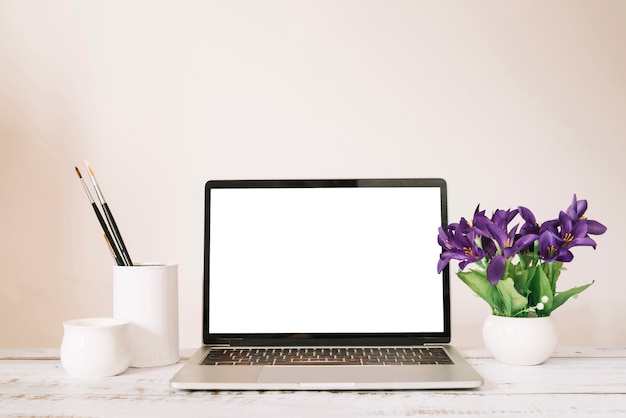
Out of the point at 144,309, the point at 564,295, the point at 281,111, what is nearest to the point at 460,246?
the point at 564,295

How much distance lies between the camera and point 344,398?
2.48 ft

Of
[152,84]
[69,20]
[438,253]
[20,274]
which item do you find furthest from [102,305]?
[438,253]

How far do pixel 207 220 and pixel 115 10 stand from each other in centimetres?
76

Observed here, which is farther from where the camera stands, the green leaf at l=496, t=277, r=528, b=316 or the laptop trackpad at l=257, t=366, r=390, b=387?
the green leaf at l=496, t=277, r=528, b=316

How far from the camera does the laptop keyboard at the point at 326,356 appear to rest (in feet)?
2.93

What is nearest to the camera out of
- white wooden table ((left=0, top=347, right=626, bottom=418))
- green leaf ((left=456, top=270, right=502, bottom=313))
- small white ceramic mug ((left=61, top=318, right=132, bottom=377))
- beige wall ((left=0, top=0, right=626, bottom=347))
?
white wooden table ((left=0, top=347, right=626, bottom=418))

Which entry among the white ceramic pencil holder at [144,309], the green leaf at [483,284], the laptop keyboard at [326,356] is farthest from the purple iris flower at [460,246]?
the white ceramic pencil holder at [144,309]

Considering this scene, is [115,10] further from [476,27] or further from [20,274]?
[476,27]

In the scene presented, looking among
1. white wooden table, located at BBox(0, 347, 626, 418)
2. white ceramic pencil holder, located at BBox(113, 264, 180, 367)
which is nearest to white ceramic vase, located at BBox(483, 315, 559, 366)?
white wooden table, located at BBox(0, 347, 626, 418)

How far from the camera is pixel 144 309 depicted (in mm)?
921

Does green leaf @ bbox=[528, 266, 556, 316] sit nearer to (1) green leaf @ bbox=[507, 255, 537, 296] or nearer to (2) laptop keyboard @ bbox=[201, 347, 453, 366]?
(1) green leaf @ bbox=[507, 255, 537, 296]

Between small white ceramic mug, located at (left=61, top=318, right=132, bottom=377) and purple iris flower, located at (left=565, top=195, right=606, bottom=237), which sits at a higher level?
purple iris flower, located at (left=565, top=195, right=606, bottom=237)

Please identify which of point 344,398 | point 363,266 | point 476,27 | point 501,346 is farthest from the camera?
point 476,27

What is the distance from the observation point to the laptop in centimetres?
100
